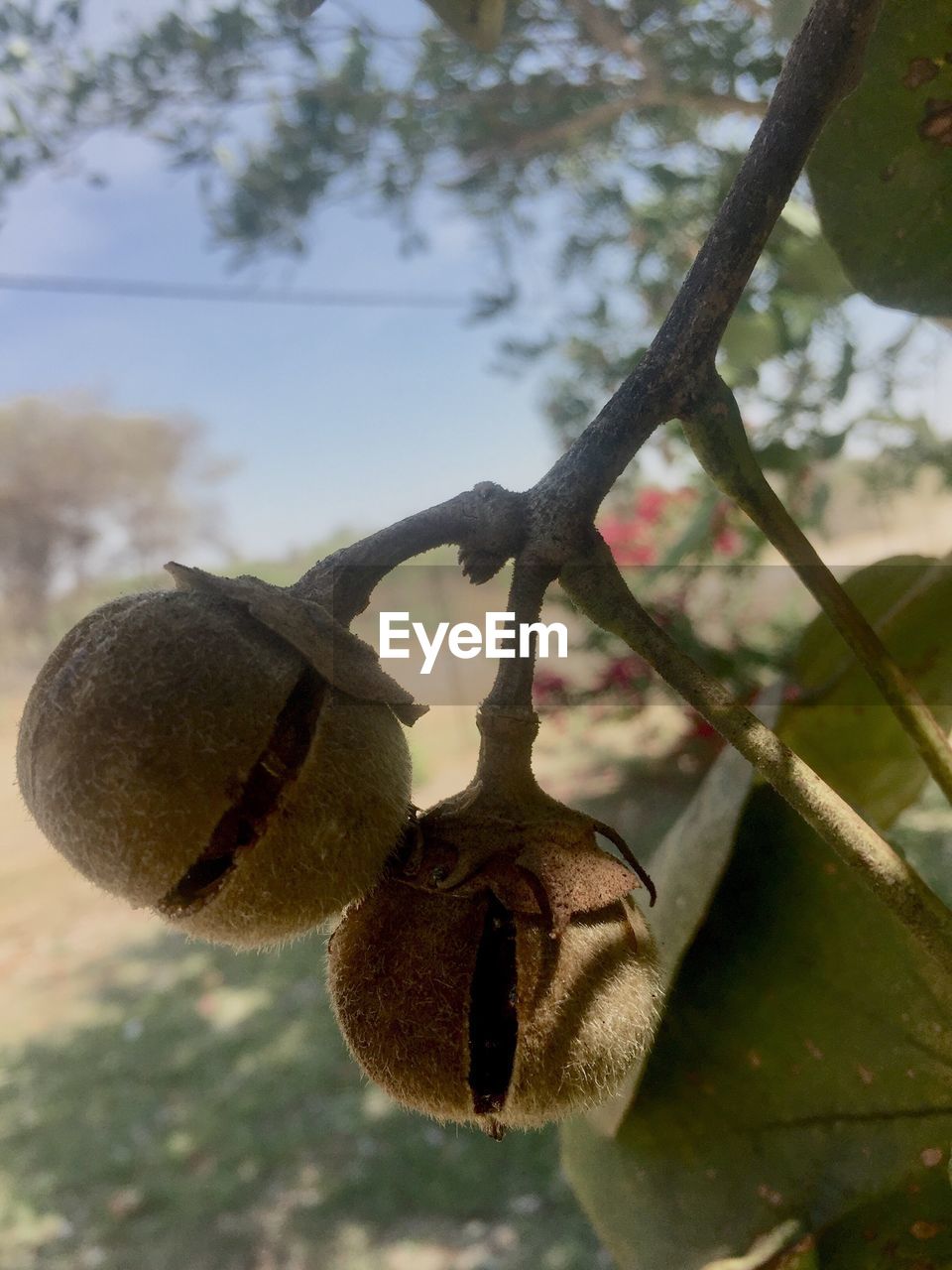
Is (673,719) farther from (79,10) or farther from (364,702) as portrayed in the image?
(364,702)

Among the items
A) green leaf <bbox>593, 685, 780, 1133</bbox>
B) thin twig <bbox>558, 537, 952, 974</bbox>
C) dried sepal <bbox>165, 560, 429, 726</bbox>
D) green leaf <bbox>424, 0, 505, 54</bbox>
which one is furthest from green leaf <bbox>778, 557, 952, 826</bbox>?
green leaf <bbox>424, 0, 505, 54</bbox>

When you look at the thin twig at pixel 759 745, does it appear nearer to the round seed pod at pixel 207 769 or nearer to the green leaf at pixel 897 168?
the round seed pod at pixel 207 769

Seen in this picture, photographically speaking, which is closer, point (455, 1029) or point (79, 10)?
point (455, 1029)

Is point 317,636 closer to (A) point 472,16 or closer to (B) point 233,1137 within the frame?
(A) point 472,16

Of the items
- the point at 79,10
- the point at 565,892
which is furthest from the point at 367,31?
the point at 565,892
